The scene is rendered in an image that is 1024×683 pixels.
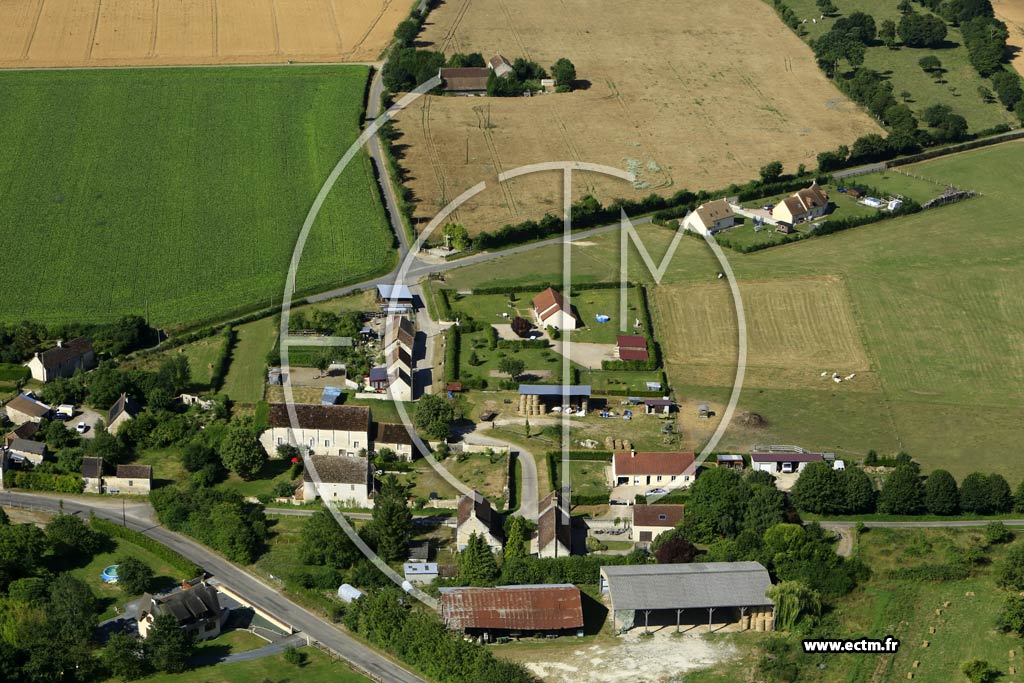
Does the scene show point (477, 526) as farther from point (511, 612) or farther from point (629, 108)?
point (629, 108)

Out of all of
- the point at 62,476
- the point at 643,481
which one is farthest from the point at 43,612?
the point at 643,481

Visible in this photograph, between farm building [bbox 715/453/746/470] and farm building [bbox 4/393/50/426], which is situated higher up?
farm building [bbox 4/393/50/426]

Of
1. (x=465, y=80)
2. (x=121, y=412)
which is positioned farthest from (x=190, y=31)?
(x=121, y=412)

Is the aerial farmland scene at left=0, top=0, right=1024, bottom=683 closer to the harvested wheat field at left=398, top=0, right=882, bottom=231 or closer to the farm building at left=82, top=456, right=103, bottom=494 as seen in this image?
the farm building at left=82, top=456, right=103, bottom=494

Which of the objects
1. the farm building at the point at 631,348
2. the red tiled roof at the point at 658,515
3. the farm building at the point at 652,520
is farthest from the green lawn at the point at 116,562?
the farm building at the point at 631,348

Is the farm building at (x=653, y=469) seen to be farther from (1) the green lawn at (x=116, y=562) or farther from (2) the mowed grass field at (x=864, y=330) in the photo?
(1) the green lawn at (x=116, y=562)

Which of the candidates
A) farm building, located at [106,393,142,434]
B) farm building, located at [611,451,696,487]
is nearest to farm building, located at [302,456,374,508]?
farm building, located at [106,393,142,434]

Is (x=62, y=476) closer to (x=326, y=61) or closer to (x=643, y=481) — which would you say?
(x=643, y=481)
